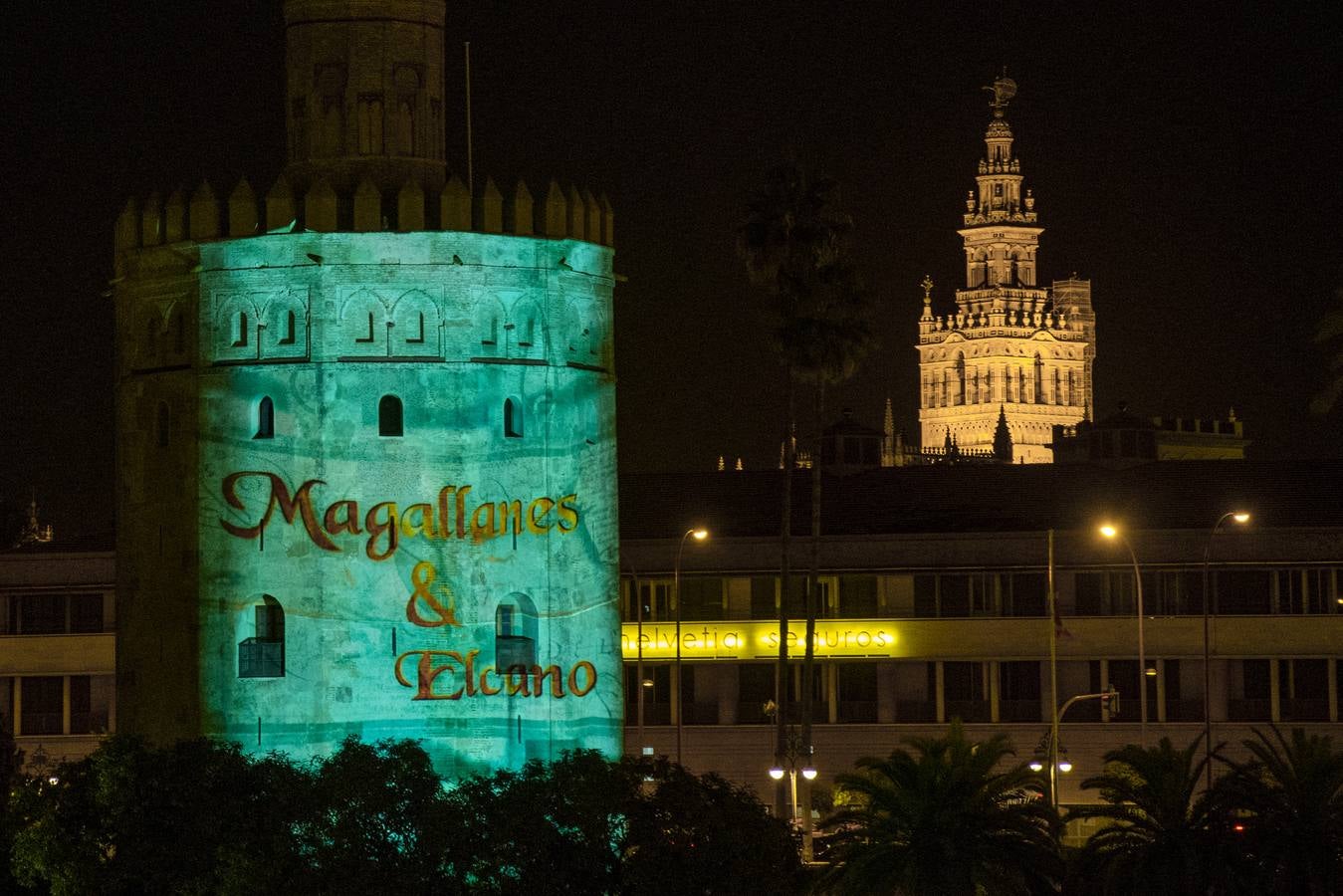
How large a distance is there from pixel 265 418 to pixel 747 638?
183 feet

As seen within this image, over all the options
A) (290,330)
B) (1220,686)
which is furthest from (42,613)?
(290,330)

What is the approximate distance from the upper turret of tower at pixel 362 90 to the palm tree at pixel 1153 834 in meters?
17.1

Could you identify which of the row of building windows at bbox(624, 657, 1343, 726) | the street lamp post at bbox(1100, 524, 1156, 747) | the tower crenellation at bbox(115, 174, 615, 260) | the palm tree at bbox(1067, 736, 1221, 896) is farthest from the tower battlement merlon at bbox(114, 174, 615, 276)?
the row of building windows at bbox(624, 657, 1343, 726)

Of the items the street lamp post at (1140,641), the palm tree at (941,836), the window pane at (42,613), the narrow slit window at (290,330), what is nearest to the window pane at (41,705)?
the window pane at (42,613)

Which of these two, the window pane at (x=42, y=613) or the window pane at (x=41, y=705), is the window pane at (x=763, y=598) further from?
the window pane at (x=41, y=705)

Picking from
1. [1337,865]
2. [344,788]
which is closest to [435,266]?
[344,788]

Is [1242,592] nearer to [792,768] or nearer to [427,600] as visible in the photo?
[792,768]

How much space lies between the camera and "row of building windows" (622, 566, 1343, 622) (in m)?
105

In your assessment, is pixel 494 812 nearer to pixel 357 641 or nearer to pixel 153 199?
pixel 357 641

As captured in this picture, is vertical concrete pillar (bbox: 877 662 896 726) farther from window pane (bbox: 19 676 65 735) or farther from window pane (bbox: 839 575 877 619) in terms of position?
window pane (bbox: 19 676 65 735)

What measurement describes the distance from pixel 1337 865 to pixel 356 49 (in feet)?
73.0

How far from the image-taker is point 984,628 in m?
106

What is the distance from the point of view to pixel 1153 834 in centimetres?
5972

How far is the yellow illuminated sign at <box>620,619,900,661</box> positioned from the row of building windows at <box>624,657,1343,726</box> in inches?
16.3
